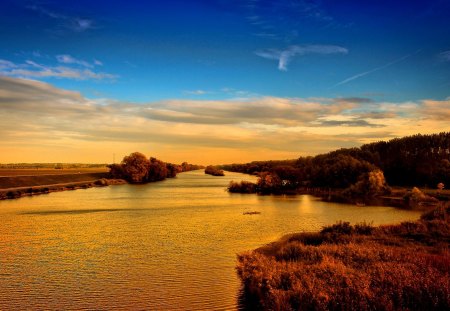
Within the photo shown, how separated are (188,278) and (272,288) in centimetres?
475

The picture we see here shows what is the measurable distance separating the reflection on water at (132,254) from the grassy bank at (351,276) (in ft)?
5.05

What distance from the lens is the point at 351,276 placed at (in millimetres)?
12656

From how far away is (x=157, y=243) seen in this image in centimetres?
2327

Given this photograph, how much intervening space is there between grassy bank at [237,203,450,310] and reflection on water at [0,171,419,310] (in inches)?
60.7

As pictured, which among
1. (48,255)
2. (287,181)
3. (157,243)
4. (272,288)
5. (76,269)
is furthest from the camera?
(287,181)

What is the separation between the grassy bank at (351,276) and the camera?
1075 centimetres

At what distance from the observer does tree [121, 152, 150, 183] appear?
110562 millimetres

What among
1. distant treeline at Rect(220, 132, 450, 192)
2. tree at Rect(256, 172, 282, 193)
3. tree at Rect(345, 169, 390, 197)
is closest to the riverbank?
tree at Rect(256, 172, 282, 193)

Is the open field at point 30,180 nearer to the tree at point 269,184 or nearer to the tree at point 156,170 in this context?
the tree at point 156,170

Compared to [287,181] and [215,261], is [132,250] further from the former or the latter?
[287,181]

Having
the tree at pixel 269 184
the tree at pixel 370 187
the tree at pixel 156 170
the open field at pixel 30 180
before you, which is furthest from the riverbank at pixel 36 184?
the tree at pixel 370 187

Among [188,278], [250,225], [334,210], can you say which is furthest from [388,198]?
[188,278]

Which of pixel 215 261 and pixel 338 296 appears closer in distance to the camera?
pixel 338 296

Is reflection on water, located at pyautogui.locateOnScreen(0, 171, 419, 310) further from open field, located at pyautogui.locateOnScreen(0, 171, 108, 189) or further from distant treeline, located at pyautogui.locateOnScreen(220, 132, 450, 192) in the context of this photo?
open field, located at pyautogui.locateOnScreen(0, 171, 108, 189)
